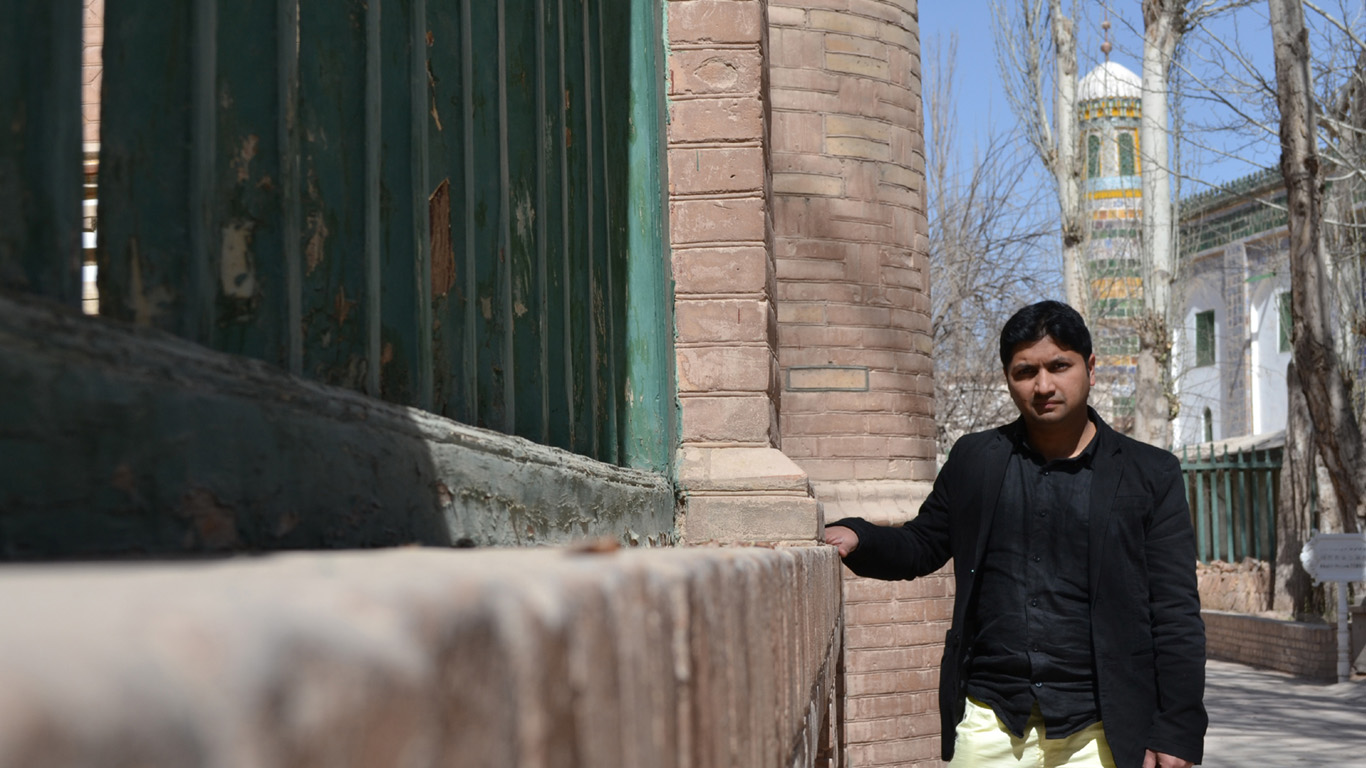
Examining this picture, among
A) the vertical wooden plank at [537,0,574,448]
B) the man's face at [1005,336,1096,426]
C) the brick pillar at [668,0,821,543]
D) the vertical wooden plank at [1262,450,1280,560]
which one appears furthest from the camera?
the vertical wooden plank at [1262,450,1280,560]

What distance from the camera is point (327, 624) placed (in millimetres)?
256

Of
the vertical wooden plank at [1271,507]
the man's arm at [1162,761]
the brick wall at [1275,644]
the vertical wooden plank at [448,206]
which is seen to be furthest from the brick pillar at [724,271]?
the vertical wooden plank at [1271,507]

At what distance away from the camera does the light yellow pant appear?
353 cm

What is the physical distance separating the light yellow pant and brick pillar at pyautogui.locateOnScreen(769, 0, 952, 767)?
6.42 ft

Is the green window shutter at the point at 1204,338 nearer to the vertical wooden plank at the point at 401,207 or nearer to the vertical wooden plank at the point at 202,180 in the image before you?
the vertical wooden plank at the point at 401,207

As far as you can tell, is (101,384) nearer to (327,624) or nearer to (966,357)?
(327,624)

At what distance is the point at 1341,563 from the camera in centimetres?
1291

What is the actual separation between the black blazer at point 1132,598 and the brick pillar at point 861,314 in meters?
1.82

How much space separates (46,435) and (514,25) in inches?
56.5

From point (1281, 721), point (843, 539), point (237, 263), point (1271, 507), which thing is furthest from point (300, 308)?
point (1271, 507)

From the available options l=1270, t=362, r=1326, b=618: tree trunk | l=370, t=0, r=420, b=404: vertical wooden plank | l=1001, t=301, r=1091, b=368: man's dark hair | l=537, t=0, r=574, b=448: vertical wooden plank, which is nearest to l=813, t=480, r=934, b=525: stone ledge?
l=1001, t=301, r=1091, b=368: man's dark hair

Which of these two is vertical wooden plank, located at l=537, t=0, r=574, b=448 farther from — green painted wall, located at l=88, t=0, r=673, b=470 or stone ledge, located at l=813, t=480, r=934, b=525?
stone ledge, located at l=813, t=480, r=934, b=525

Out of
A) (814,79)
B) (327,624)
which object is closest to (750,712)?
(327,624)

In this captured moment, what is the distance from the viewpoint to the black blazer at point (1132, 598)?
3479 mm
